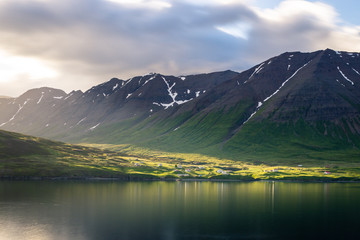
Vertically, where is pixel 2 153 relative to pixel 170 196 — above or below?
above

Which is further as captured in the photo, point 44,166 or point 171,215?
point 44,166

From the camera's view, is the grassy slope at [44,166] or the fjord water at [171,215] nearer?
the fjord water at [171,215]

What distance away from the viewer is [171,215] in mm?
83125

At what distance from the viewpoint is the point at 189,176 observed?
18738 centimetres

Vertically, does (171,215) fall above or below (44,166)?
below

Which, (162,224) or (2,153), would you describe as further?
(2,153)

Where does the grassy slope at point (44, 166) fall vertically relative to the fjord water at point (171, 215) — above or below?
above

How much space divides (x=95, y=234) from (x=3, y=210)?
33632 mm

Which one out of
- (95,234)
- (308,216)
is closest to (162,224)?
(95,234)

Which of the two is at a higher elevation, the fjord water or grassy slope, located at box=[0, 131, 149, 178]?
grassy slope, located at box=[0, 131, 149, 178]

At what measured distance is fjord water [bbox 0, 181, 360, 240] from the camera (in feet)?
217

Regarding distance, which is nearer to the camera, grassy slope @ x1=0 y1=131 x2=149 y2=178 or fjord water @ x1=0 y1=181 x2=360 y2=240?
fjord water @ x1=0 y1=181 x2=360 y2=240

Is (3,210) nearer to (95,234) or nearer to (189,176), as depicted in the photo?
(95,234)

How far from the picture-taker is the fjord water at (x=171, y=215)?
66.1 meters
